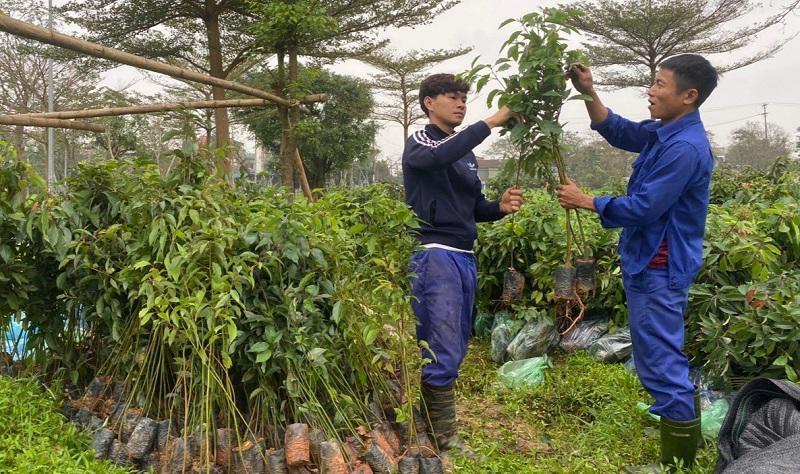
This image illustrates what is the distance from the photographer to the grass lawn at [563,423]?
2662 millimetres

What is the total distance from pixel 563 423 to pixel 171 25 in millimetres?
15645

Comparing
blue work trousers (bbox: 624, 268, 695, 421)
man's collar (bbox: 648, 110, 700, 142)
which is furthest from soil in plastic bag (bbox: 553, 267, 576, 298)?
man's collar (bbox: 648, 110, 700, 142)

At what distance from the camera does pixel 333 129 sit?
21.8 metres

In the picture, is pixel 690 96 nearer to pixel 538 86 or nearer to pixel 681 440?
pixel 538 86

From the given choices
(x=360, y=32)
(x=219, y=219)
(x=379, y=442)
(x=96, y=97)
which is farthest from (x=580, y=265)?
(x=96, y=97)

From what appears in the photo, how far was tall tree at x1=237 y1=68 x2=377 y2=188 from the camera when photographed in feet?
71.2

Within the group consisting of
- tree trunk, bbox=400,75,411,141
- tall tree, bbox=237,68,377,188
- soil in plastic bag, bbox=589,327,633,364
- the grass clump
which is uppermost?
tree trunk, bbox=400,75,411,141

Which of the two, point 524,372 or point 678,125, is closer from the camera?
point 678,125

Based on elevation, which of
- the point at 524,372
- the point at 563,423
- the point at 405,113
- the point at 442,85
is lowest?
the point at 563,423

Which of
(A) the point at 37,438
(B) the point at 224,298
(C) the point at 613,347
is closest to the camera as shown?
(B) the point at 224,298

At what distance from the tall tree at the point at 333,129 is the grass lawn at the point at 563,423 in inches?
720

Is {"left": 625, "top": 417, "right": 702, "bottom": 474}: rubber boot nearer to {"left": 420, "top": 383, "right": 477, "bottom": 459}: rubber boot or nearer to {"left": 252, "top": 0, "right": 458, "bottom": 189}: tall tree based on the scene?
{"left": 420, "top": 383, "right": 477, "bottom": 459}: rubber boot

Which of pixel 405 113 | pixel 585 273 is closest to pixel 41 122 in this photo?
pixel 585 273

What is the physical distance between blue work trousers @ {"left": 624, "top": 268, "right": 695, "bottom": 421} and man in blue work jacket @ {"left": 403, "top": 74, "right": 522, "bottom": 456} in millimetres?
762
